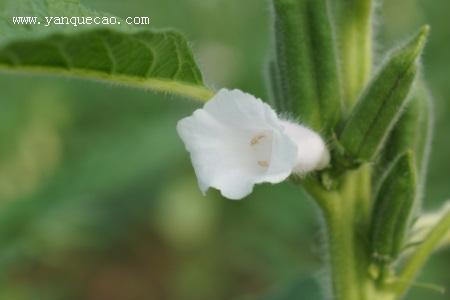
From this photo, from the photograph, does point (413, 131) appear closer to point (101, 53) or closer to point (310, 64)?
point (310, 64)

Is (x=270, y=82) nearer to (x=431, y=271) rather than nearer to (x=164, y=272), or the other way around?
(x=431, y=271)

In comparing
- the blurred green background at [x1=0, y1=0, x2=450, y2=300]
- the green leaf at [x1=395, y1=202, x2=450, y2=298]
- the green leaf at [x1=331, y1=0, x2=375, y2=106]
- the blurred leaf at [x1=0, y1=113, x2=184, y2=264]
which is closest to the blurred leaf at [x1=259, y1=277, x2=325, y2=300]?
the green leaf at [x1=395, y1=202, x2=450, y2=298]

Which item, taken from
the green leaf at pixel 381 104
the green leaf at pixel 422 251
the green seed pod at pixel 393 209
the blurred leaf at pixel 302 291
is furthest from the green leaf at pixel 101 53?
the blurred leaf at pixel 302 291

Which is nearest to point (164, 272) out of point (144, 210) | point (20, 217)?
point (144, 210)

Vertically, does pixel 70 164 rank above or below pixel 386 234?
below

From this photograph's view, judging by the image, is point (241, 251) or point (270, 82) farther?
point (241, 251)

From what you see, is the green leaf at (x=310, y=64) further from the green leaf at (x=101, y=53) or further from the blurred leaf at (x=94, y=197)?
the blurred leaf at (x=94, y=197)

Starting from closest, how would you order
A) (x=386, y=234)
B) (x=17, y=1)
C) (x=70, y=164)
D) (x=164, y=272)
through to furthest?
(x=17, y=1), (x=386, y=234), (x=70, y=164), (x=164, y=272)
